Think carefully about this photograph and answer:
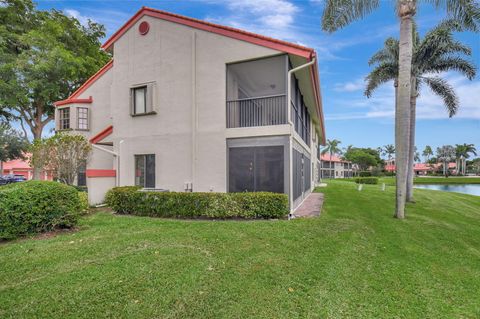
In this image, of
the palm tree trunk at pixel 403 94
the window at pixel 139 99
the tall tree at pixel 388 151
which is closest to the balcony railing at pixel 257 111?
the palm tree trunk at pixel 403 94

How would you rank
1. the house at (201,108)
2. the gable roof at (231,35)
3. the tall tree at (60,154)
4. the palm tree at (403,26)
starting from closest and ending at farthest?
the gable roof at (231,35)
the palm tree at (403,26)
the house at (201,108)
the tall tree at (60,154)

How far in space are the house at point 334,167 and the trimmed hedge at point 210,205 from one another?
71181 millimetres

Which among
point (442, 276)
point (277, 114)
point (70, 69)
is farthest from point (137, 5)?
point (442, 276)

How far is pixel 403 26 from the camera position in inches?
366

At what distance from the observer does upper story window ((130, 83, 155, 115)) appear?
11602 millimetres

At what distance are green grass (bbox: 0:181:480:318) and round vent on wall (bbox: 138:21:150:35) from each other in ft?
29.7

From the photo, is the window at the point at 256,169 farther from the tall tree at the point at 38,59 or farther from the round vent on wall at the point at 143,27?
the tall tree at the point at 38,59

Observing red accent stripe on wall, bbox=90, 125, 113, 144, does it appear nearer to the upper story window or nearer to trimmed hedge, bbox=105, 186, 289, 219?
the upper story window

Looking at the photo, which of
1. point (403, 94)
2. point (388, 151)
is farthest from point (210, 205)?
point (388, 151)

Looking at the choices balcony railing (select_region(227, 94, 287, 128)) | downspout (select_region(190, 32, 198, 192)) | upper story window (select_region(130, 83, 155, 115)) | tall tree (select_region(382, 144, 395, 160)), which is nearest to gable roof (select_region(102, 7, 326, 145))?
downspout (select_region(190, 32, 198, 192))

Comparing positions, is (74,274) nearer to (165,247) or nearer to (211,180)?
(165,247)

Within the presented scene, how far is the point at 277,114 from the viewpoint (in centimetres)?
969

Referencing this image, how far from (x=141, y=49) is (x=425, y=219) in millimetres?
13971

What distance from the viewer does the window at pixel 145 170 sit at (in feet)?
38.1
